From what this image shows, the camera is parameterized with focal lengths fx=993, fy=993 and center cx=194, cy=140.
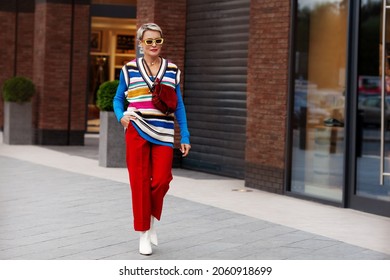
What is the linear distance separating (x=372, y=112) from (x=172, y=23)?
253 inches

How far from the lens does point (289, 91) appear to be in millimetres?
12969

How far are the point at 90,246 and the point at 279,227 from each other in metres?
2.25

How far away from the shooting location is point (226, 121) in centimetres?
1588

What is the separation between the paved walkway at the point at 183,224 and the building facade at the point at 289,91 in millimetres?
393

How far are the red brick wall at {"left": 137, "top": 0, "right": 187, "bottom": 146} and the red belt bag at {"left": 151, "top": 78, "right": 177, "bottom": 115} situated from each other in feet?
29.6

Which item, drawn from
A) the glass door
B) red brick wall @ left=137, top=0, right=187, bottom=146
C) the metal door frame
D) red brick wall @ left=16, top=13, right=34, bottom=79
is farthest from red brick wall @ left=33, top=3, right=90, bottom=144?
the glass door

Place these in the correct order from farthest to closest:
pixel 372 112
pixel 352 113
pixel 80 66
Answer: pixel 80 66 → pixel 352 113 → pixel 372 112

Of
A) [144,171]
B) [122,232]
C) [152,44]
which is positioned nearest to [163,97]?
[152,44]

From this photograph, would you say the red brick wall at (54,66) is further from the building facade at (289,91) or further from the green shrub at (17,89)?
the building facade at (289,91)

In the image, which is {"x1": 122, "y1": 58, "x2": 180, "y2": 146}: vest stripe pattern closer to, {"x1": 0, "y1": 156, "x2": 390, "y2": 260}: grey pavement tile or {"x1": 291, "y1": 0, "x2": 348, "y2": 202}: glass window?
{"x1": 0, "y1": 156, "x2": 390, "y2": 260}: grey pavement tile

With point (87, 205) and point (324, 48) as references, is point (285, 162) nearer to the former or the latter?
point (324, 48)

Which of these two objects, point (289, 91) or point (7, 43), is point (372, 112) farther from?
point (7, 43)

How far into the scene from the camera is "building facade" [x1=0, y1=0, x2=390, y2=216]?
11430mm
